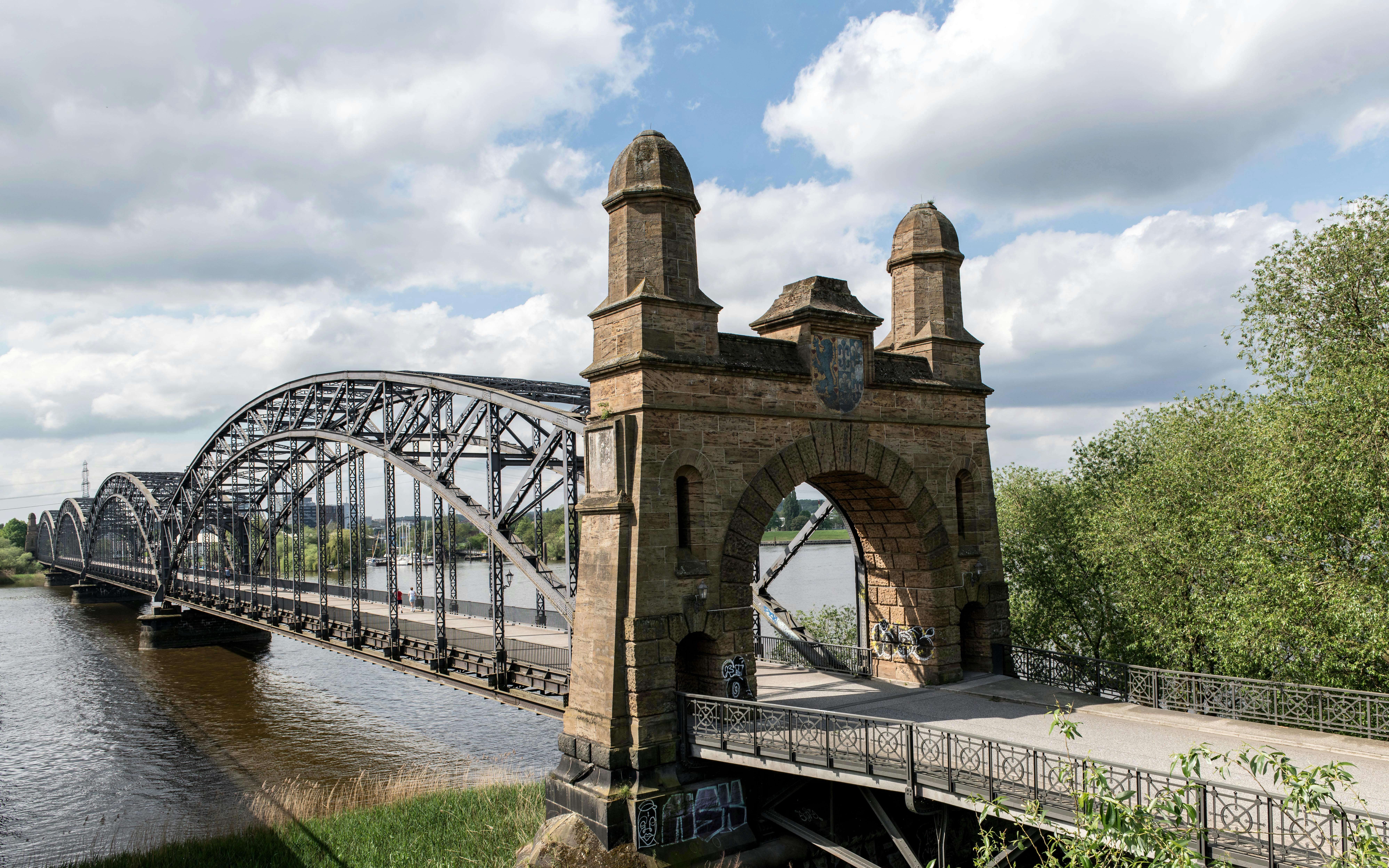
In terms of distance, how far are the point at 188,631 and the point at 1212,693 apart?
51.0 metres

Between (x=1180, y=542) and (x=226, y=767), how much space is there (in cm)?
2641

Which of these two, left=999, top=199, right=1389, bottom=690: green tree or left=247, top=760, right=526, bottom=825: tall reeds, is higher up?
left=999, top=199, right=1389, bottom=690: green tree

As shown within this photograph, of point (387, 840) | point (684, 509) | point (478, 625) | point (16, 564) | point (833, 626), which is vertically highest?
point (684, 509)

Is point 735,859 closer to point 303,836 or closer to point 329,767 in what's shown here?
point 303,836

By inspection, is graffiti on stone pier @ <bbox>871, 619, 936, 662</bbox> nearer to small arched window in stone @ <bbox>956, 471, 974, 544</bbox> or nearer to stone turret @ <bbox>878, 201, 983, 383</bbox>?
small arched window in stone @ <bbox>956, 471, 974, 544</bbox>

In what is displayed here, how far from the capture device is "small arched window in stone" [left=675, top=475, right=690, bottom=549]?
15406 millimetres

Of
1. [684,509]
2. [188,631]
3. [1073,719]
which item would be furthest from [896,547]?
[188,631]

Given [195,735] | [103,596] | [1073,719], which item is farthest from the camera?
[103,596]

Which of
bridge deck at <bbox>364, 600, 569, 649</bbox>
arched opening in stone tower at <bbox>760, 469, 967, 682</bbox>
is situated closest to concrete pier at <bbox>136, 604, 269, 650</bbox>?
Answer: bridge deck at <bbox>364, 600, 569, 649</bbox>

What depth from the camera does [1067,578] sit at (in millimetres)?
22625

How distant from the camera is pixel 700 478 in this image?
50.8 ft

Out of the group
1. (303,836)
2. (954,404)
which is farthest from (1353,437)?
(303,836)

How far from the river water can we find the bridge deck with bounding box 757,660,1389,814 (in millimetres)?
9572

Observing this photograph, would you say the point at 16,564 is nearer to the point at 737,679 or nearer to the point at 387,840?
the point at 387,840
